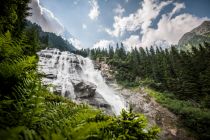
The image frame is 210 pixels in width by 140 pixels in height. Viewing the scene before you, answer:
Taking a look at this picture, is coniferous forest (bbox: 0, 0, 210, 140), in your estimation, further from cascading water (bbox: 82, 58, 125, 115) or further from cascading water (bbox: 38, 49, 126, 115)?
cascading water (bbox: 82, 58, 125, 115)

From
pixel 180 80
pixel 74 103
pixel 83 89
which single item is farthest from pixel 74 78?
pixel 180 80

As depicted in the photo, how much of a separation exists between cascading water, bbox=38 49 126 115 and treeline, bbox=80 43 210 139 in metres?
7.85

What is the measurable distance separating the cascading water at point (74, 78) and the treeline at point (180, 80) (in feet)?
25.8

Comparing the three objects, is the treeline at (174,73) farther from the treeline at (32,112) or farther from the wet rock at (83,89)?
the treeline at (32,112)

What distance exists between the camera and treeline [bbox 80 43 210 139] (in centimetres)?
2919

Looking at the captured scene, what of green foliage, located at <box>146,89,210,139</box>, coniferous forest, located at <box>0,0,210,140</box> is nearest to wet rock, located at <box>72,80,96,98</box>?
coniferous forest, located at <box>0,0,210,140</box>

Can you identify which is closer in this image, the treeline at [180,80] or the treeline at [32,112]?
the treeline at [32,112]

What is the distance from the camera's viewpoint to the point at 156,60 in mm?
58000

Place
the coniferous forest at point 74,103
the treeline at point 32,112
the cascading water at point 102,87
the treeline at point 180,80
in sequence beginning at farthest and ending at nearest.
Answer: the cascading water at point 102,87
the treeline at point 180,80
the coniferous forest at point 74,103
the treeline at point 32,112

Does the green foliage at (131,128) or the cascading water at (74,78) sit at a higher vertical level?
the cascading water at (74,78)

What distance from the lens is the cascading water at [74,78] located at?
Result: 2961 centimetres

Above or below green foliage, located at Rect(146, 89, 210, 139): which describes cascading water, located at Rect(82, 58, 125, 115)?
above

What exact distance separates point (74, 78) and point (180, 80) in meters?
23.3

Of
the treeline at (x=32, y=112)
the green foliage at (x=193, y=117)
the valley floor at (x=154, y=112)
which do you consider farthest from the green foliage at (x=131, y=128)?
the green foliage at (x=193, y=117)
